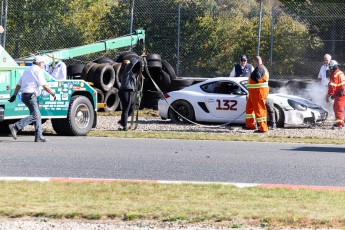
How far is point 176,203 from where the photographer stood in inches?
377

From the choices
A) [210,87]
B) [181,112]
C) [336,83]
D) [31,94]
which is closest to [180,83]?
[181,112]

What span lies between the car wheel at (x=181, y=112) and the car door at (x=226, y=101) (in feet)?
1.84

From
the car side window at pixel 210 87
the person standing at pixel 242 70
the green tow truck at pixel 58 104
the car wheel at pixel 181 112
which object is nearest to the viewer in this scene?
the green tow truck at pixel 58 104

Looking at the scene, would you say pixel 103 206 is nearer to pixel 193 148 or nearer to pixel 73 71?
pixel 193 148

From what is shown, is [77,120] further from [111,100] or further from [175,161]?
[111,100]

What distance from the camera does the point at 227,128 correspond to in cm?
2098

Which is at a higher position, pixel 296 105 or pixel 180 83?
pixel 180 83

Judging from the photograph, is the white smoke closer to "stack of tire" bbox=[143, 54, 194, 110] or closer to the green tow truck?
"stack of tire" bbox=[143, 54, 194, 110]

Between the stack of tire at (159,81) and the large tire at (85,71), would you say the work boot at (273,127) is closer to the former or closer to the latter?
the stack of tire at (159,81)

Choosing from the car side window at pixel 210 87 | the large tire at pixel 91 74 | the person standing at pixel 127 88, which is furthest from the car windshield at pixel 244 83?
the large tire at pixel 91 74

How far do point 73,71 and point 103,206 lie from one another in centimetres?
1673

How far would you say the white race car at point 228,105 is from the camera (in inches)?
818

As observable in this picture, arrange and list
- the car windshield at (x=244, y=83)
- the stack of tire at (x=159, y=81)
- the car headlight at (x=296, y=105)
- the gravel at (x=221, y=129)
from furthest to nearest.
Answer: the stack of tire at (x=159, y=81) < the car windshield at (x=244, y=83) < the car headlight at (x=296, y=105) < the gravel at (x=221, y=129)

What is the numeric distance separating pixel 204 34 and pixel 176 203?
1842 cm
